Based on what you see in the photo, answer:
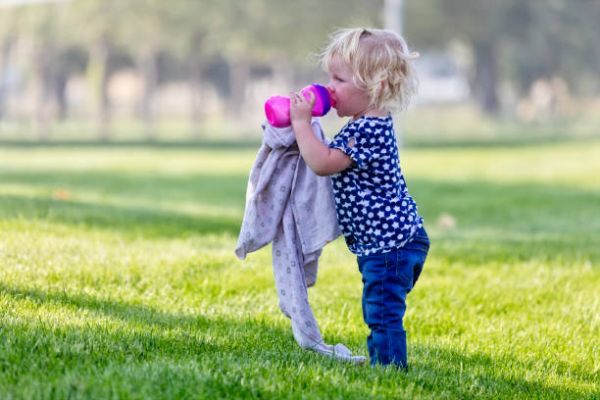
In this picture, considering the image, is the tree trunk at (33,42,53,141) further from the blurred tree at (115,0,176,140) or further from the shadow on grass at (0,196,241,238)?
the shadow on grass at (0,196,241,238)

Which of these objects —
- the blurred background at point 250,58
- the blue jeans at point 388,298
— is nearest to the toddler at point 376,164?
the blue jeans at point 388,298

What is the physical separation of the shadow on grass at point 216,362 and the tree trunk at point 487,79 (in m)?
47.6

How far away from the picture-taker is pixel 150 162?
27.7 metres

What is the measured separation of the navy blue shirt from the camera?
4359mm

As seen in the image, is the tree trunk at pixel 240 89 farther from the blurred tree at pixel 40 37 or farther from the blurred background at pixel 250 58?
the blurred tree at pixel 40 37

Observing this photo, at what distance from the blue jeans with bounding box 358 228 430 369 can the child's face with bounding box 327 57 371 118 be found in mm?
660

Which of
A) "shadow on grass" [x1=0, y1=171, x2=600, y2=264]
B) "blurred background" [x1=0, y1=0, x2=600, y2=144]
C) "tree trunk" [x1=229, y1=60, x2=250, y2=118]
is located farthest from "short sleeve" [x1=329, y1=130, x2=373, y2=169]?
"tree trunk" [x1=229, y1=60, x2=250, y2=118]

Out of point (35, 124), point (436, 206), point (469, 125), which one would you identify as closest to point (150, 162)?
point (436, 206)

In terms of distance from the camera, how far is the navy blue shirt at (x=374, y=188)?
172 inches

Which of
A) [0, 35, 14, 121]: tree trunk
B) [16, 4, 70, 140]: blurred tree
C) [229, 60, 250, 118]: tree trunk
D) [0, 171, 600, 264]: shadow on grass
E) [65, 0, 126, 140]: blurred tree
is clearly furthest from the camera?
[229, 60, 250, 118]: tree trunk

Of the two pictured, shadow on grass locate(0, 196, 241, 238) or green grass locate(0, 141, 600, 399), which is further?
shadow on grass locate(0, 196, 241, 238)

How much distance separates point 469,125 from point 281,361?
157 ft

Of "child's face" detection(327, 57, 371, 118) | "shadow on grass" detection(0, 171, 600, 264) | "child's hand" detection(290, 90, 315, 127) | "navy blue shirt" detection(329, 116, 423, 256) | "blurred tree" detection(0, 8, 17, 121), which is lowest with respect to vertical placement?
"shadow on grass" detection(0, 171, 600, 264)

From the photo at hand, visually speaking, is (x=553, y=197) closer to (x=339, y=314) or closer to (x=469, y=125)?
(x=339, y=314)
